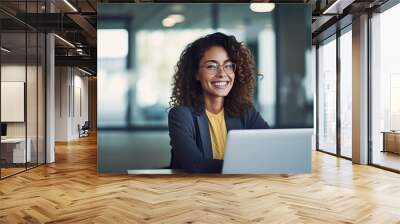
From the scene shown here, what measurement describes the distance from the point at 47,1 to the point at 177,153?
14.2 feet

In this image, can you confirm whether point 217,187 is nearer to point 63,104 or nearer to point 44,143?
point 44,143

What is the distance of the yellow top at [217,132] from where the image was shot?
6.30m

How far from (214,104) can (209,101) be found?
0.10 metres

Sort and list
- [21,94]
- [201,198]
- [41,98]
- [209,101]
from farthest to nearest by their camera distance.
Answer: [41,98]
[21,94]
[209,101]
[201,198]

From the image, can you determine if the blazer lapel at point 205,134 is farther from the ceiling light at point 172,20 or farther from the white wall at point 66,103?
the white wall at point 66,103

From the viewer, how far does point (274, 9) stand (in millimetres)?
6449

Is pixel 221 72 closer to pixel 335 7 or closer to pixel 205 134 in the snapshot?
pixel 205 134

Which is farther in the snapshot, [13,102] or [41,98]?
[41,98]

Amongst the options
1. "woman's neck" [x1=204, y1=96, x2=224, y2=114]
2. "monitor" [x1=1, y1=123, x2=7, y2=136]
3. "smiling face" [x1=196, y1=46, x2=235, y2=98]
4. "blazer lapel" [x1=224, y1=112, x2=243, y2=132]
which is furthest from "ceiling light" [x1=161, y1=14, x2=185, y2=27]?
"monitor" [x1=1, y1=123, x2=7, y2=136]

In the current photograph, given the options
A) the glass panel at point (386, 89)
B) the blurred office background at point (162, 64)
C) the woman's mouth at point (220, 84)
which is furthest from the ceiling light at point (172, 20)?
the glass panel at point (386, 89)

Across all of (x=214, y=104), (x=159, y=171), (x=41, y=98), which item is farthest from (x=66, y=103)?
(x=214, y=104)

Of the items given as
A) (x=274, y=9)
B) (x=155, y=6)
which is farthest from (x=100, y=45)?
(x=274, y=9)

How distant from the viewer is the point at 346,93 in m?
8.98

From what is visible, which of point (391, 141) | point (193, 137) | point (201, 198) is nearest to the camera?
point (201, 198)
